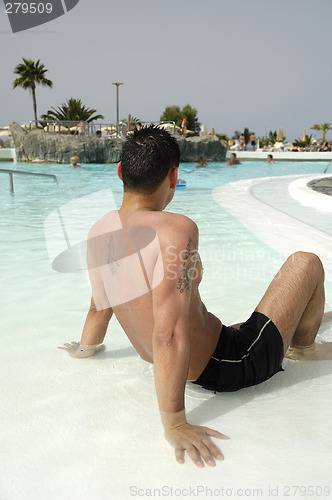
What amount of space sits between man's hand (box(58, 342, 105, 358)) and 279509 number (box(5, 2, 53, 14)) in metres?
6.48

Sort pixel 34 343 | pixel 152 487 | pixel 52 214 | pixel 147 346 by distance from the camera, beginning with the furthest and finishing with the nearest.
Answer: pixel 52 214
pixel 34 343
pixel 147 346
pixel 152 487

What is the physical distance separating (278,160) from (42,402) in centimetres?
2914

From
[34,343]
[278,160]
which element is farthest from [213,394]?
[278,160]

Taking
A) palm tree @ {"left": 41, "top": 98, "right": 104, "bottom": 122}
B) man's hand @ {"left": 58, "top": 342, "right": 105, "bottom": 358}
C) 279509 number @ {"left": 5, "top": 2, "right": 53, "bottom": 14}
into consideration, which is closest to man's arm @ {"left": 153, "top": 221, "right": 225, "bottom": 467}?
man's hand @ {"left": 58, "top": 342, "right": 105, "bottom": 358}

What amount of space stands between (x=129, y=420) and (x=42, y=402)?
421 millimetres

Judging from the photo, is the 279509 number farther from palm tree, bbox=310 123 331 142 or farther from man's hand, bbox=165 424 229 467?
palm tree, bbox=310 123 331 142

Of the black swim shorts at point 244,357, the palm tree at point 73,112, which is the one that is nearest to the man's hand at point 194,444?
the black swim shorts at point 244,357

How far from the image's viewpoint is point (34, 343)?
100 inches

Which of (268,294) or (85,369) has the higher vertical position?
(268,294)

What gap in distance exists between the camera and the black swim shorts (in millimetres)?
1847

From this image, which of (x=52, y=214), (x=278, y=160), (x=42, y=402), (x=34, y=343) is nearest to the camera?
(x=42, y=402)

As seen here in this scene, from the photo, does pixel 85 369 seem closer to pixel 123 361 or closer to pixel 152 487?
pixel 123 361

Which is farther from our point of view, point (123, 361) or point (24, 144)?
point (24, 144)

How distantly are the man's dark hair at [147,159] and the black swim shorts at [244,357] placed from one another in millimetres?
734
